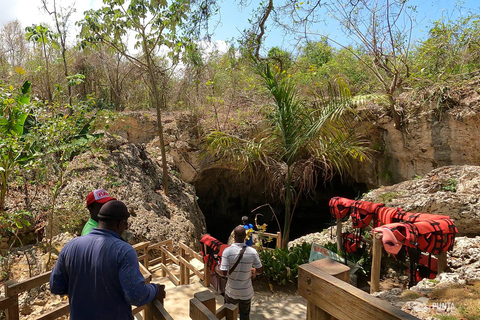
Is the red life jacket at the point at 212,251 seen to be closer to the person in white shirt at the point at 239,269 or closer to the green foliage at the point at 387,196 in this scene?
the person in white shirt at the point at 239,269

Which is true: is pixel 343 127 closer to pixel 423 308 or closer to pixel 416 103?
pixel 423 308

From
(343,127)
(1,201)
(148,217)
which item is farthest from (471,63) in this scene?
(1,201)

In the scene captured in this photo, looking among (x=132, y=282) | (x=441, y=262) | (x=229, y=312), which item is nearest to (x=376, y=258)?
(x=441, y=262)

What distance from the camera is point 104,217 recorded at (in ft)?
6.40

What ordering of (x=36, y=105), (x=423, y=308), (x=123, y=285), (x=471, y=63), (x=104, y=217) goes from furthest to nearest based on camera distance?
(x=471, y=63) < (x=36, y=105) < (x=423, y=308) < (x=104, y=217) < (x=123, y=285)

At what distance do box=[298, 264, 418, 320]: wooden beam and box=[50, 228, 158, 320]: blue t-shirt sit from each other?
967 millimetres

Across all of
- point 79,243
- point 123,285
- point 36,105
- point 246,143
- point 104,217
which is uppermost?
point 36,105

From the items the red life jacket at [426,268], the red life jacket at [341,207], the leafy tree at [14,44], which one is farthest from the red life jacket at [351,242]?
the leafy tree at [14,44]

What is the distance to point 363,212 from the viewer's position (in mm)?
5441

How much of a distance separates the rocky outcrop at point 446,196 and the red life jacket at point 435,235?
179cm

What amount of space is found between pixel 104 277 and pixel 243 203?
15155mm

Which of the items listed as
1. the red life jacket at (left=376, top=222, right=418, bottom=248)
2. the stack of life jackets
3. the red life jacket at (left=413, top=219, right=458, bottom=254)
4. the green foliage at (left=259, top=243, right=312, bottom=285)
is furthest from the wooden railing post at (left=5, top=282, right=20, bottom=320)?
the red life jacket at (left=413, top=219, right=458, bottom=254)

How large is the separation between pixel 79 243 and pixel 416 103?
1025 centimetres

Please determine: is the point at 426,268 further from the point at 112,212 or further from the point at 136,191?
the point at 136,191
